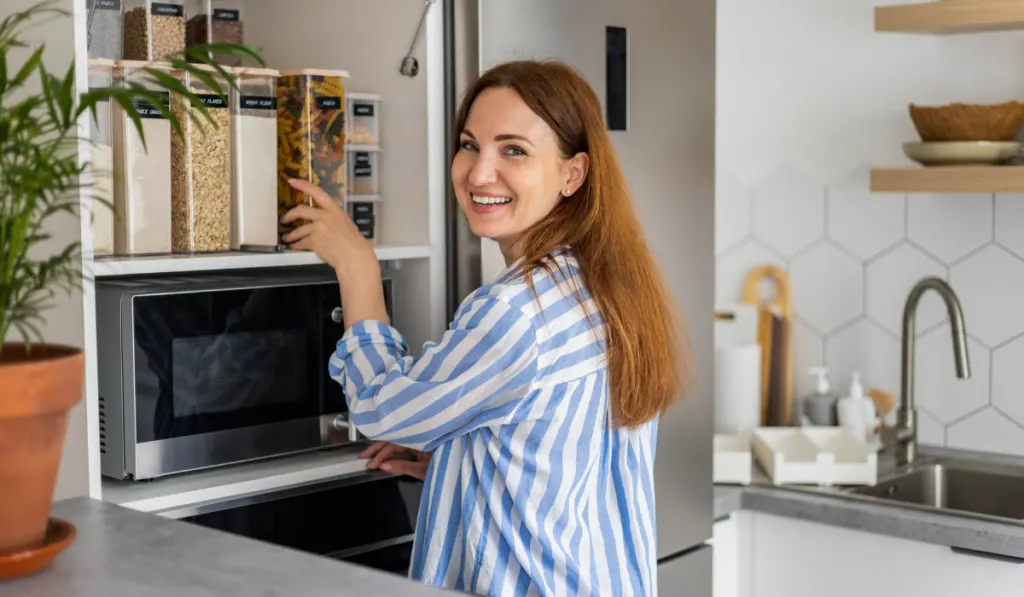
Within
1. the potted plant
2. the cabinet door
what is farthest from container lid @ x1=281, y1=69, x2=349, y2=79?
the cabinet door

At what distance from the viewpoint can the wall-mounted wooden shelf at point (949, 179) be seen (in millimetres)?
2311

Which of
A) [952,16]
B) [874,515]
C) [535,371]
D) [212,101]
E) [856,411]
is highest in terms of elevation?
[952,16]

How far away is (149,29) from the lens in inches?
63.7

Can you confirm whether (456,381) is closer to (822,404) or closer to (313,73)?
(313,73)

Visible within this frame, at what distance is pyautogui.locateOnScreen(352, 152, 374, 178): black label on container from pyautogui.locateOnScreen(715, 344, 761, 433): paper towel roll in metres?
1.09

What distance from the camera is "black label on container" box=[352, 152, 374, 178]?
1859 millimetres

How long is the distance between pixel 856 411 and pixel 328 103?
1.41 meters

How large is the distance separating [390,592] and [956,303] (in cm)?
184

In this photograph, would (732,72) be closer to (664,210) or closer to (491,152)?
(664,210)

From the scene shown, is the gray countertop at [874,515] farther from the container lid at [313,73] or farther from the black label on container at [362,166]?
the container lid at [313,73]

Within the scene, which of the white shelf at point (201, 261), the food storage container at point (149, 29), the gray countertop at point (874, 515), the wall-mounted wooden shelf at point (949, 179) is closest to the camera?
the white shelf at point (201, 261)

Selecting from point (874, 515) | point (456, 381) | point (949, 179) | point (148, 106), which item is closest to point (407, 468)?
point (456, 381)

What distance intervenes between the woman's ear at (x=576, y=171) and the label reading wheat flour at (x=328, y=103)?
0.37 metres

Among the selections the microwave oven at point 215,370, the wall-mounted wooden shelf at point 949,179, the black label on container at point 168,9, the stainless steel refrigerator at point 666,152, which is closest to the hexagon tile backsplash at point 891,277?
the wall-mounted wooden shelf at point 949,179
